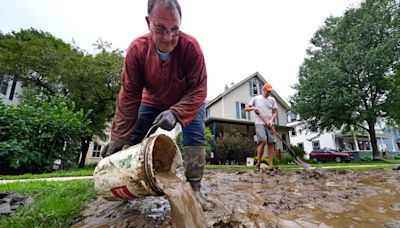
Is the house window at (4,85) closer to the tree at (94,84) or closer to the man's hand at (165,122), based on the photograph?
the tree at (94,84)

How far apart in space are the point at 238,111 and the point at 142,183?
49.8 feet

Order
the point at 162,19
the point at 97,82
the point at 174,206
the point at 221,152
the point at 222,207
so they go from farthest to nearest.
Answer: the point at 221,152 < the point at 97,82 < the point at 222,207 < the point at 162,19 < the point at 174,206

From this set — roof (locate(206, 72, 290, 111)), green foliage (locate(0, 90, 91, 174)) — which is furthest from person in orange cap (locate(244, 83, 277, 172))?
roof (locate(206, 72, 290, 111))

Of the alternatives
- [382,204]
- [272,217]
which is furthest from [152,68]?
[382,204]

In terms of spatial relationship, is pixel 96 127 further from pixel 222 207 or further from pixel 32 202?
pixel 222 207

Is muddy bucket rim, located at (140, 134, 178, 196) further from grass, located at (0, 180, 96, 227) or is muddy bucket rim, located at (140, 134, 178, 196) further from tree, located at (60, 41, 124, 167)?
tree, located at (60, 41, 124, 167)

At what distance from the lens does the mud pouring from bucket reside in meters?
1.14

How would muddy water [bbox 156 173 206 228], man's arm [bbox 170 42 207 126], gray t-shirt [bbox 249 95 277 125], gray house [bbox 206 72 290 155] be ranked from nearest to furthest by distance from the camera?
1. muddy water [bbox 156 173 206 228]
2. man's arm [bbox 170 42 207 126]
3. gray t-shirt [bbox 249 95 277 125]
4. gray house [bbox 206 72 290 155]

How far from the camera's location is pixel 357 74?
14.4m

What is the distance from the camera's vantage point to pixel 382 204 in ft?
5.87

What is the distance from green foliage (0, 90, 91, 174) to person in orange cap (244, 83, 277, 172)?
15.8 feet

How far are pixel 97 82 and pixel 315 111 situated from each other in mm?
13634

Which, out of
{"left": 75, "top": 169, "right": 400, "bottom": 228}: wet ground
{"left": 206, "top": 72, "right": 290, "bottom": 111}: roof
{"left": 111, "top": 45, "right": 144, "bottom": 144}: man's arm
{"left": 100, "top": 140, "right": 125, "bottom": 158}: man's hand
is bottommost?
{"left": 75, "top": 169, "right": 400, "bottom": 228}: wet ground

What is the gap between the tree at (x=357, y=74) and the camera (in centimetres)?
1352
